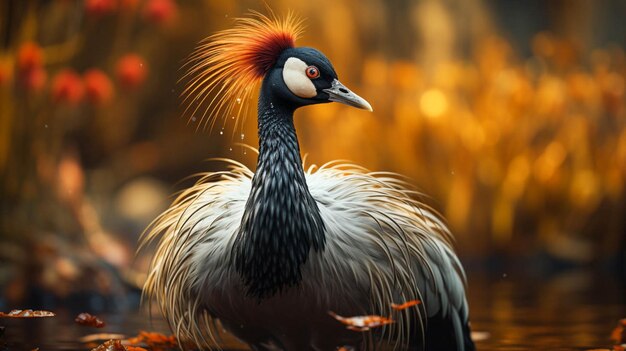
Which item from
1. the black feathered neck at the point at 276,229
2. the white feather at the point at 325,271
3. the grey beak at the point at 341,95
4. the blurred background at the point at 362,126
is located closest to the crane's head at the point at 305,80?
the grey beak at the point at 341,95

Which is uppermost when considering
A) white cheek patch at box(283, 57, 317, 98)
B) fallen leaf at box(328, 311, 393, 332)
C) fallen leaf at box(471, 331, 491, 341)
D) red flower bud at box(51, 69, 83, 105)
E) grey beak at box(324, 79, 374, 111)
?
red flower bud at box(51, 69, 83, 105)

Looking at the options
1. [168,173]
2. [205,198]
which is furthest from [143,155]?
[205,198]

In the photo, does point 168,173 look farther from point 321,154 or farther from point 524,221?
point 524,221

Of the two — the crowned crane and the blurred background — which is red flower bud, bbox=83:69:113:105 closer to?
the blurred background

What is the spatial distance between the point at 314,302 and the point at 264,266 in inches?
7.8

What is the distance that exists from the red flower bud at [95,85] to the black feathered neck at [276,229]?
14.5 feet

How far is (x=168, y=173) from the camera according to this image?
24.3 ft

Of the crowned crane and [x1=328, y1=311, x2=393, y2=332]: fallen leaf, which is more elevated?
the crowned crane

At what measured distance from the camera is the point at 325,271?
3033 mm

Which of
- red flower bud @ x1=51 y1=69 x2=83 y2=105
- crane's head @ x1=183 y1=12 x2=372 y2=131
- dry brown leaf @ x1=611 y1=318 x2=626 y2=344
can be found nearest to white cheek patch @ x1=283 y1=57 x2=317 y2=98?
crane's head @ x1=183 y1=12 x2=372 y2=131

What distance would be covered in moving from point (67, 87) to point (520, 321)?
12.8 feet

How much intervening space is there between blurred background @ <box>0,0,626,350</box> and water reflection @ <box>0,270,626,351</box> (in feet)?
1.38

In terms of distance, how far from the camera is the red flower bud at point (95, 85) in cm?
719

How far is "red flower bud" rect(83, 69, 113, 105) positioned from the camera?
7191 mm
